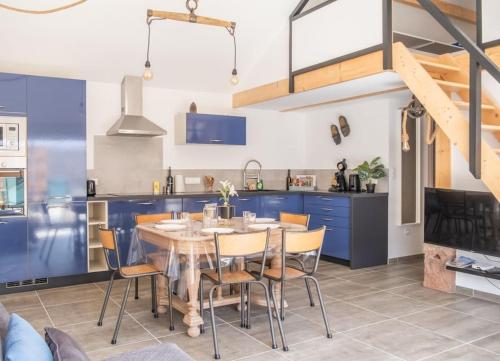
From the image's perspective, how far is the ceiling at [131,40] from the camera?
5.02m

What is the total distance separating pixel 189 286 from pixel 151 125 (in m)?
2.73

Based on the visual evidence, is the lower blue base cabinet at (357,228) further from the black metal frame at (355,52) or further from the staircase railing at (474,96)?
the staircase railing at (474,96)

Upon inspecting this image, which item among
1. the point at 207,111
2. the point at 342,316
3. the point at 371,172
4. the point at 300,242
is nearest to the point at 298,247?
the point at 300,242

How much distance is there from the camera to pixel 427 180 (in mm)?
6867

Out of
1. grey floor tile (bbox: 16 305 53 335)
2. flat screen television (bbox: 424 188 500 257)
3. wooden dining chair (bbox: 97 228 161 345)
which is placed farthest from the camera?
flat screen television (bbox: 424 188 500 257)

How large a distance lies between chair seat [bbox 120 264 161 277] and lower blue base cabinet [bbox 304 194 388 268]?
10.1ft

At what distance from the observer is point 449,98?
4184 millimetres

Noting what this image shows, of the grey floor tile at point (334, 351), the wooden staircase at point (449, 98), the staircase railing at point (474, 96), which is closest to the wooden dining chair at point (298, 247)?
the grey floor tile at point (334, 351)

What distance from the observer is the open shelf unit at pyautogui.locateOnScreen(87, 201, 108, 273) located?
17.6ft

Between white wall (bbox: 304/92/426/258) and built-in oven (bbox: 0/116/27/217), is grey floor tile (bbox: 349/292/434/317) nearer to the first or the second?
white wall (bbox: 304/92/426/258)

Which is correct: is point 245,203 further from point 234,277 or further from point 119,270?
point 119,270

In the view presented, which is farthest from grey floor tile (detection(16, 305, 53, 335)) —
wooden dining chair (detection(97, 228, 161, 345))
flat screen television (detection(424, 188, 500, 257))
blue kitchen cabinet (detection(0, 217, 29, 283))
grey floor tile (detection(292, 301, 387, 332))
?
flat screen television (detection(424, 188, 500, 257))

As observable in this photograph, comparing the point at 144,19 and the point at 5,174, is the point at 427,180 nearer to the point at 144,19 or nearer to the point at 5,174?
the point at 144,19

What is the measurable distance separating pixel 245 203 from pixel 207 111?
1.51m
